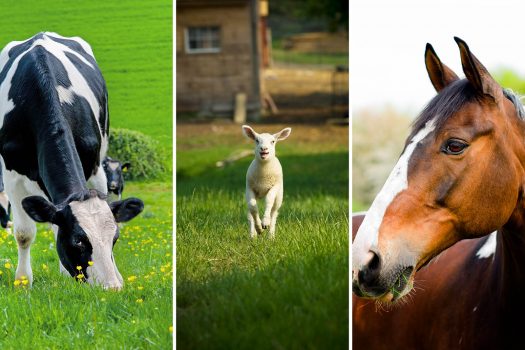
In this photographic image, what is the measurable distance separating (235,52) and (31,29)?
5241mm

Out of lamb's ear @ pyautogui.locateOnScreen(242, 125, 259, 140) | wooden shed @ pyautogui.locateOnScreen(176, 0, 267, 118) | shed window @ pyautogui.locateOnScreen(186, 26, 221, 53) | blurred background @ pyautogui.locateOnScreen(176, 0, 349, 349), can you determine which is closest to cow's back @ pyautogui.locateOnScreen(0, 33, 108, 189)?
blurred background @ pyautogui.locateOnScreen(176, 0, 349, 349)

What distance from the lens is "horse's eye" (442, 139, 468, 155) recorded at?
2279 millimetres

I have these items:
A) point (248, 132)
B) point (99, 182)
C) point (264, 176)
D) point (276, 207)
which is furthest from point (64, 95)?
point (276, 207)

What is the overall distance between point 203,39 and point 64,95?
16.4 ft

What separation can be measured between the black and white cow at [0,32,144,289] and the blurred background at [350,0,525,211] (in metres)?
1.20

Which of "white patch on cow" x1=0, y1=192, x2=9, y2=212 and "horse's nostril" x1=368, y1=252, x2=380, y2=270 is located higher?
"horse's nostril" x1=368, y1=252, x2=380, y2=270

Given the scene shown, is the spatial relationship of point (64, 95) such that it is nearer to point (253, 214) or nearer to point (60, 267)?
point (60, 267)

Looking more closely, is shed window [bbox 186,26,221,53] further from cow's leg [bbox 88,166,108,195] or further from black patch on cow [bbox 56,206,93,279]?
black patch on cow [bbox 56,206,93,279]

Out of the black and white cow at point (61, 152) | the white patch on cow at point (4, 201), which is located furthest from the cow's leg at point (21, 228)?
the white patch on cow at point (4, 201)

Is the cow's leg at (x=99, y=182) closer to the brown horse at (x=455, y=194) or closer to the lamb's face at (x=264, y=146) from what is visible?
the lamb's face at (x=264, y=146)

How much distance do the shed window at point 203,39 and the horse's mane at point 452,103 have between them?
5911mm

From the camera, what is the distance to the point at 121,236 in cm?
354

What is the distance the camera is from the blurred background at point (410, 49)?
3.31 metres

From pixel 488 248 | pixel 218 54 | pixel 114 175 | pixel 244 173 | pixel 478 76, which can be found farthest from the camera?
pixel 218 54
